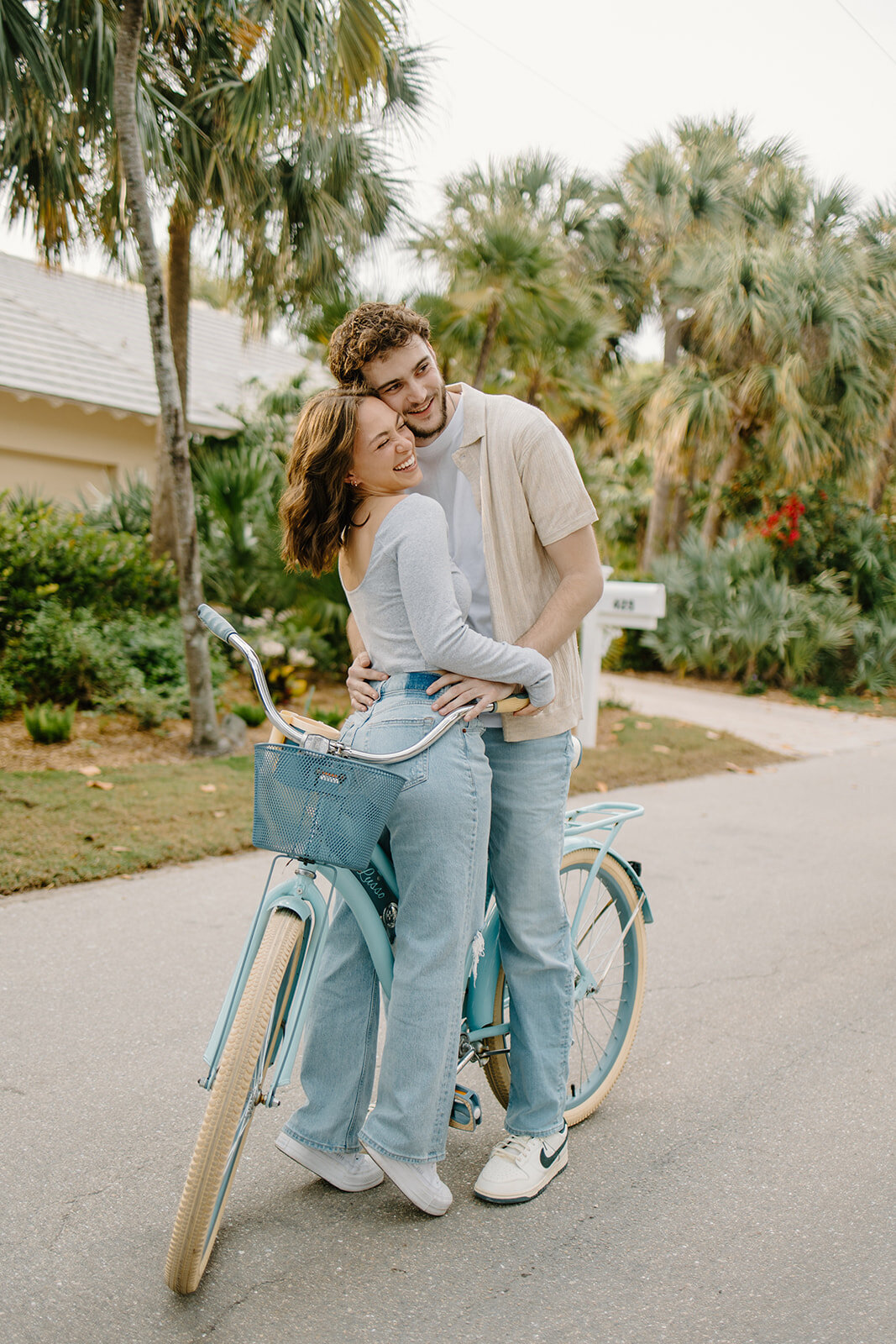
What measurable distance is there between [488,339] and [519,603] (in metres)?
7.78

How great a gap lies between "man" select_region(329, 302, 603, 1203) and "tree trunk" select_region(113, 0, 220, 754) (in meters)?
4.57

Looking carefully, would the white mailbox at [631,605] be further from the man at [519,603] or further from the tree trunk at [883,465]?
the tree trunk at [883,465]

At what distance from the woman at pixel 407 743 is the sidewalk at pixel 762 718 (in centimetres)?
775

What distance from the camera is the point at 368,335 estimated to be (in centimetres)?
238

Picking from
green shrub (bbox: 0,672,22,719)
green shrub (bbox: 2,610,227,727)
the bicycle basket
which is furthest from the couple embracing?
green shrub (bbox: 0,672,22,719)

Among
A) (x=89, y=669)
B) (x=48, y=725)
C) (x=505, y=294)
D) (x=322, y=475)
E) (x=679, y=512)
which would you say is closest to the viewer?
(x=322, y=475)

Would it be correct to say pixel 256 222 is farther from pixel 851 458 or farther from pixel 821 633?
pixel 851 458

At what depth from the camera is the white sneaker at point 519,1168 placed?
101 inches

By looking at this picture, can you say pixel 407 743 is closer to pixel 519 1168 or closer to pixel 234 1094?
pixel 234 1094

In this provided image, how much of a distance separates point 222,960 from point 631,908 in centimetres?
169

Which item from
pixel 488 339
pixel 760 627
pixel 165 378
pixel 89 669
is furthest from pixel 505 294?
pixel 760 627

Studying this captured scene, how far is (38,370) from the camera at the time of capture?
40.4 feet

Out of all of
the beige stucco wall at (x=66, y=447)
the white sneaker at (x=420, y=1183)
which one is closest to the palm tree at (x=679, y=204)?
the beige stucco wall at (x=66, y=447)

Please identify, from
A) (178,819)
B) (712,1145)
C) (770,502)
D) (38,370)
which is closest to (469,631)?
(712,1145)
